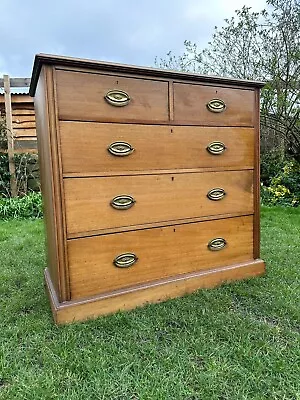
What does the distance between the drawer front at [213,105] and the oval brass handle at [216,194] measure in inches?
13.4

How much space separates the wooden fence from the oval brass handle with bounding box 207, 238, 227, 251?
3.21 m

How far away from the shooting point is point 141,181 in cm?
142

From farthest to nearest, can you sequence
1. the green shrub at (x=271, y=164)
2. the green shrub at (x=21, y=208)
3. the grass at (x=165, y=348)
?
the green shrub at (x=271, y=164)
the green shrub at (x=21, y=208)
the grass at (x=165, y=348)

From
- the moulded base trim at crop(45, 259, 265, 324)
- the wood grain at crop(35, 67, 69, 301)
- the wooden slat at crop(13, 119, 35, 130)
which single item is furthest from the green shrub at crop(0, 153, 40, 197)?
the wood grain at crop(35, 67, 69, 301)

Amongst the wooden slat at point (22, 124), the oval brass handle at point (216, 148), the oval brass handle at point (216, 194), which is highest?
the wooden slat at point (22, 124)

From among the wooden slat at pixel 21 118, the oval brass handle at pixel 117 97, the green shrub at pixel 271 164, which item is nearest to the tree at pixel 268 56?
the green shrub at pixel 271 164

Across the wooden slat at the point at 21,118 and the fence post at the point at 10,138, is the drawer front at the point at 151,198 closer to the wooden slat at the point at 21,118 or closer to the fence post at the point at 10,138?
the fence post at the point at 10,138

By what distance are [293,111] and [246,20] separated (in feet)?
4.29

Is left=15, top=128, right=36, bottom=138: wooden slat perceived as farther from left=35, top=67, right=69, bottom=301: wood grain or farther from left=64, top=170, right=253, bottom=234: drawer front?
left=64, top=170, right=253, bottom=234: drawer front

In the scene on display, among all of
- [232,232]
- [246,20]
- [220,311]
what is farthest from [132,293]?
[246,20]

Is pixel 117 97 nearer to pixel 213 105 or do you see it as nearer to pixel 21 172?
pixel 213 105

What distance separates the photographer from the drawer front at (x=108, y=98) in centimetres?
123

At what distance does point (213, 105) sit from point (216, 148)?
216 mm

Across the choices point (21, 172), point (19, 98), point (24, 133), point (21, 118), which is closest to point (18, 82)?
point (19, 98)
